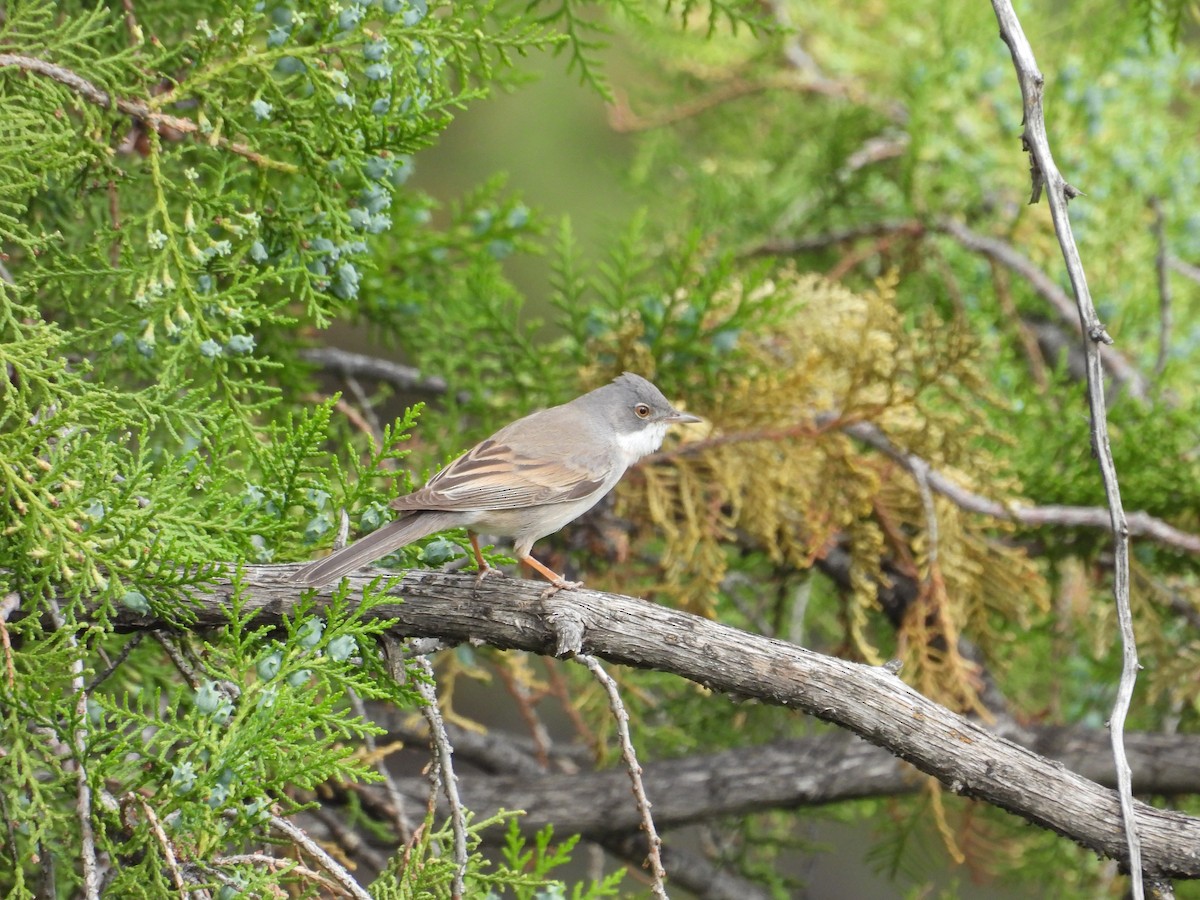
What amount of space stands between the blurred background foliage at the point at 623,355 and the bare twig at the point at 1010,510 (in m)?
0.06

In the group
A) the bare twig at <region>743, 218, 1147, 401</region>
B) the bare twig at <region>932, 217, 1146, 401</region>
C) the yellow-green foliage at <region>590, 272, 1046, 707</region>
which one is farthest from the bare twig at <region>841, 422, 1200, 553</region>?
the bare twig at <region>932, 217, 1146, 401</region>

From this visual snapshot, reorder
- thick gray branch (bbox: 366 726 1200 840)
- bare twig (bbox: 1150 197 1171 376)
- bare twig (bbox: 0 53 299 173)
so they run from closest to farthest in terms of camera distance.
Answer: bare twig (bbox: 0 53 299 173), thick gray branch (bbox: 366 726 1200 840), bare twig (bbox: 1150 197 1171 376)

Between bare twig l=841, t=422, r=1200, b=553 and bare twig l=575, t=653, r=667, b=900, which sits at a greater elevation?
bare twig l=841, t=422, r=1200, b=553

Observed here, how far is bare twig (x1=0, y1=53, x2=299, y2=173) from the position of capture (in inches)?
105

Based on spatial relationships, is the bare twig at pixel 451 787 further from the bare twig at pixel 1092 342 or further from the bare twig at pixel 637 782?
the bare twig at pixel 1092 342

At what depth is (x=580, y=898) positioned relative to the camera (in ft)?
8.34

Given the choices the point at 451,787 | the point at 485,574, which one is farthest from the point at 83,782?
the point at 485,574

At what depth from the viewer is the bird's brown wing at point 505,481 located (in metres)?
3.16

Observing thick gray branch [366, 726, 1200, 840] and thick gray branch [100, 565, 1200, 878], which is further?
thick gray branch [366, 726, 1200, 840]

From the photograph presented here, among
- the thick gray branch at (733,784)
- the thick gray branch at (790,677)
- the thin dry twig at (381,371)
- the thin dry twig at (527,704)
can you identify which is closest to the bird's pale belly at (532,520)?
the thin dry twig at (527,704)

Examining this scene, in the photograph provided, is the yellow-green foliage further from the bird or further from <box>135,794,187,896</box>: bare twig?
<box>135,794,187,896</box>: bare twig

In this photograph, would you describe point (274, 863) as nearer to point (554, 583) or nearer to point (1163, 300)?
point (554, 583)

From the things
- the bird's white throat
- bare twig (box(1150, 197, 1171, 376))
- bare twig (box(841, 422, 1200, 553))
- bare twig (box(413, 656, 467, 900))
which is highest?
bare twig (box(1150, 197, 1171, 376))

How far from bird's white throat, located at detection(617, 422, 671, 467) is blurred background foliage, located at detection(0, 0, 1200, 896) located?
127mm
